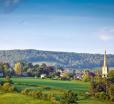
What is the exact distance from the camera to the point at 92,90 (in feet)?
230

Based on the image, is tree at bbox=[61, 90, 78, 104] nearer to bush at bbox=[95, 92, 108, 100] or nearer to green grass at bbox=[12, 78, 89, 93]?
bush at bbox=[95, 92, 108, 100]

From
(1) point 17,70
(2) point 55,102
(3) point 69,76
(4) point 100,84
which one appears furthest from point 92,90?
(1) point 17,70

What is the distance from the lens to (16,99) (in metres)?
56.6

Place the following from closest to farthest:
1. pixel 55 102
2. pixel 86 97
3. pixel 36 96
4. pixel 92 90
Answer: pixel 55 102 < pixel 36 96 < pixel 86 97 < pixel 92 90

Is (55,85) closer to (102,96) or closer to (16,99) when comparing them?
(102,96)

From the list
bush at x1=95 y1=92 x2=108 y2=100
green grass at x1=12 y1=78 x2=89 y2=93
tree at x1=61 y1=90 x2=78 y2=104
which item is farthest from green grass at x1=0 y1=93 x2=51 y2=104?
green grass at x1=12 y1=78 x2=89 y2=93

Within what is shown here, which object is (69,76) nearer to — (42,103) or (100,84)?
(100,84)

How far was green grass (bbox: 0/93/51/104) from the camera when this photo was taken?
54247 mm

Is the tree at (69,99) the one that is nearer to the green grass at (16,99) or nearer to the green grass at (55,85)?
the green grass at (16,99)

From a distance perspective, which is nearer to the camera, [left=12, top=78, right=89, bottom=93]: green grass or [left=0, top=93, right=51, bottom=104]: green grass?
[left=0, top=93, right=51, bottom=104]: green grass

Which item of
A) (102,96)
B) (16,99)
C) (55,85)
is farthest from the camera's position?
(55,85)

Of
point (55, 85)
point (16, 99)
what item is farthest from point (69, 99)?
point (55, 85)

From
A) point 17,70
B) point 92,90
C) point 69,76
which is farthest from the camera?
point 17,70

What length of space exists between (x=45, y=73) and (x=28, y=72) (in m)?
6.32
